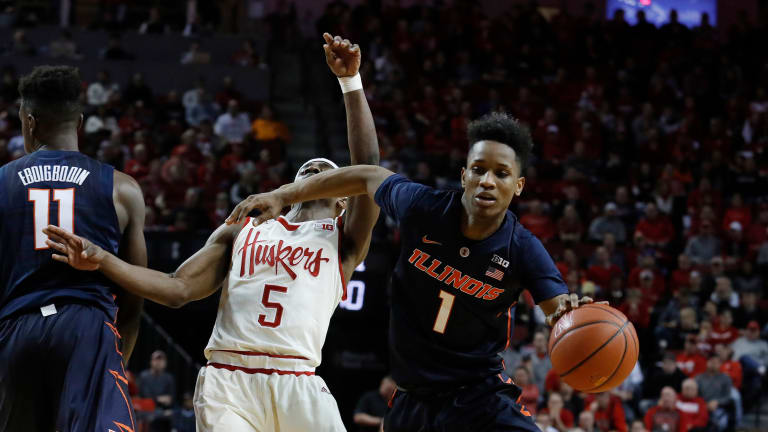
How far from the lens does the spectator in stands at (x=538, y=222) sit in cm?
1380

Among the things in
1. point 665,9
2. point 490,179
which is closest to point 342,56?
point 490,179

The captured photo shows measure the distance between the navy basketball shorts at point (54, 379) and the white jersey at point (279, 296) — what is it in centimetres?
83

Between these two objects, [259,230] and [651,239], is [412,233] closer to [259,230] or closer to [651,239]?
[259,230]

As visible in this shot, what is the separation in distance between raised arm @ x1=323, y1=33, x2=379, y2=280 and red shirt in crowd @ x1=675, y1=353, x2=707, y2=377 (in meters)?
7.98

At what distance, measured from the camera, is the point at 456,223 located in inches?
170

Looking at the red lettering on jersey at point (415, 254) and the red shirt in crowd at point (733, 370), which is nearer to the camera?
the red lettering on jersey at point (415, 254)

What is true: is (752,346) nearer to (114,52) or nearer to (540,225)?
(540,225)

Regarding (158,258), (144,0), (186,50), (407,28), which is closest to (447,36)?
(407,28)

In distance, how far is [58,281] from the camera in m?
3.92

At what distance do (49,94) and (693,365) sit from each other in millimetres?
9757

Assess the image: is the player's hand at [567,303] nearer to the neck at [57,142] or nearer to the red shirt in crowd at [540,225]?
the neck at [57,142]

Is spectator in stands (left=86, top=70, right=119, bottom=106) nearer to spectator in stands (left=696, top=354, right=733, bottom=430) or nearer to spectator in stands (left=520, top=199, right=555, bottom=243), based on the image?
spectator in stands (left=520, top=199, right=555, bottom=243)

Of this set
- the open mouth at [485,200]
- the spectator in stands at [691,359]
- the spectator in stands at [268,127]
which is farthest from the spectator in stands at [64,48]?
the open mouth at [485,200]

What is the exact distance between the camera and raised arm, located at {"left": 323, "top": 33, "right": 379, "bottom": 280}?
498cm
